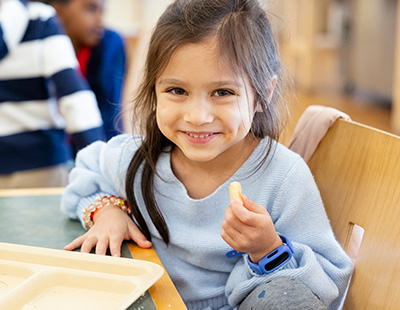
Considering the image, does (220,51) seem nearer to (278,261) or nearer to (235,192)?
(235,192)

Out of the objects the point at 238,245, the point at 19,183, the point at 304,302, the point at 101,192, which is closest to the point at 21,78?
the point at 19,183

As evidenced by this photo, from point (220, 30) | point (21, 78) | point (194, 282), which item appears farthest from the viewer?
point (21, 78)

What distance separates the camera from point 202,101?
840 mm

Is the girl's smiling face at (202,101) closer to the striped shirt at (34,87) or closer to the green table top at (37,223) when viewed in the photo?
the green table top at (37,223)

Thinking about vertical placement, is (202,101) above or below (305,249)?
above

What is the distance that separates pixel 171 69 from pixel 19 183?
104 centimetres

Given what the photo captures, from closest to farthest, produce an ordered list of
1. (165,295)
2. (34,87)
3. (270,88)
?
(165,295) → (270,88) → (34,87)

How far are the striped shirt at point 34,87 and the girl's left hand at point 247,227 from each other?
2.85 feet

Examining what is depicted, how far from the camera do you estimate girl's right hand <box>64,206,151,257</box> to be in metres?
0.85

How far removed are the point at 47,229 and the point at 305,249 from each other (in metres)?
0.43

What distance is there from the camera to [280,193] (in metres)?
0.91

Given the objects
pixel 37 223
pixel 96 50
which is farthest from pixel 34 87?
pixel 37 223

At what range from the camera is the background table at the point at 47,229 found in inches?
27.5

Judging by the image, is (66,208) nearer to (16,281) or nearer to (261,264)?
(16,281)
